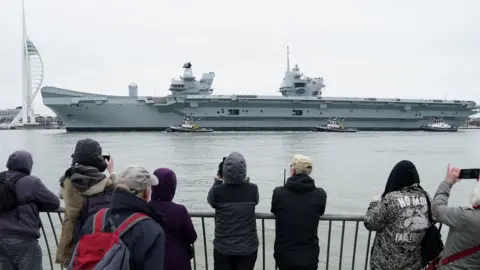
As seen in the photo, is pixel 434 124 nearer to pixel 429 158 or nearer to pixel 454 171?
pixel 429 158

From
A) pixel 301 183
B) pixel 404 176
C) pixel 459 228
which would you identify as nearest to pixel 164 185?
pixel 301 183

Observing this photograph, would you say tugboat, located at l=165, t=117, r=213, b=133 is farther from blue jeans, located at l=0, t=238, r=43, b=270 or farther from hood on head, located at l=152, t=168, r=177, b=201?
hood on head, located at l=152, t=168, r=177, b=201

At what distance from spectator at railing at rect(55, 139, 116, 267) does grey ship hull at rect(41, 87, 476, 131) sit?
58.3 meters

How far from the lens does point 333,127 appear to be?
65.6 metres

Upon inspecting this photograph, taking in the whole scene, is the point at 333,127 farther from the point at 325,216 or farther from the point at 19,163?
the point at 19,163

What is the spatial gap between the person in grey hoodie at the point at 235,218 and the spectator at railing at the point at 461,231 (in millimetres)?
1325

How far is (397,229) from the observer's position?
9.26ft

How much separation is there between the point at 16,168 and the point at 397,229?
2.82 metres

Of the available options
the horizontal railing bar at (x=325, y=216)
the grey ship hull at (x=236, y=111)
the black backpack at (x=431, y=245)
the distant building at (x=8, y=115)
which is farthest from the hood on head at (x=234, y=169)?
the distant building at (x=8, y=115)

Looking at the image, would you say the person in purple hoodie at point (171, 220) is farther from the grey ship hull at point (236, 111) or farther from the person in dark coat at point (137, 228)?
the grey ship hull at point (236, 111)

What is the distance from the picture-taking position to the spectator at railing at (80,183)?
2.86 m

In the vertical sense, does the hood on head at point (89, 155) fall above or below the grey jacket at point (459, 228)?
above

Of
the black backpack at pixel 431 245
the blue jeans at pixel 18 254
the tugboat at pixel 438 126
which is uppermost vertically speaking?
the black backpack at pixel 431 245

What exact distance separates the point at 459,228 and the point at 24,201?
299 centimetres
